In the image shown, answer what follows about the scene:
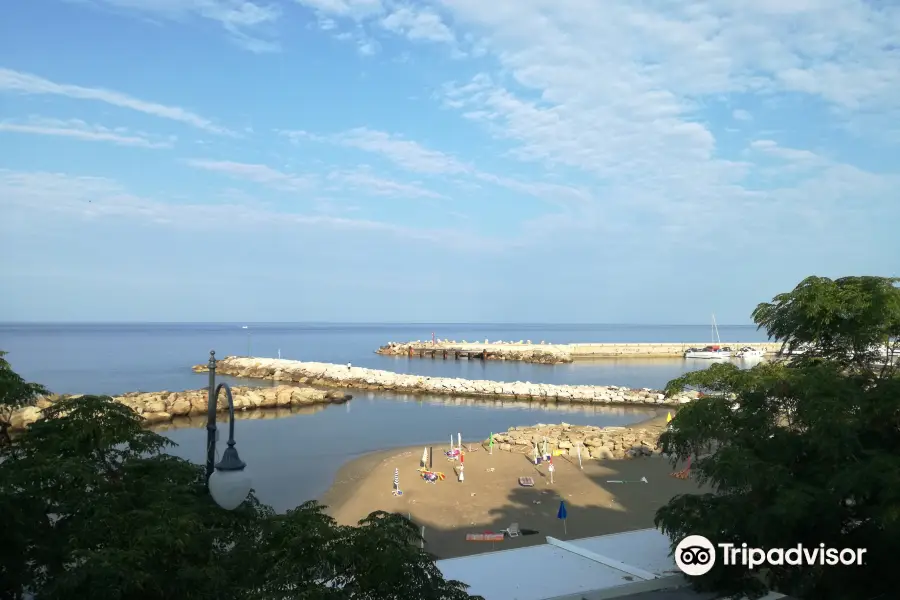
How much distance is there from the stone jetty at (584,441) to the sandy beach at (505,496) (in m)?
0.58

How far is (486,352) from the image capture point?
83.5 meters

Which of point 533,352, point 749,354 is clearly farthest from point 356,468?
point 749,354

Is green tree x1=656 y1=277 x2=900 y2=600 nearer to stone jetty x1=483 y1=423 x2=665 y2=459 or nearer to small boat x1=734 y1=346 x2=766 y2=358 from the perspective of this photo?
stone jetty x1=483 y1=423 x2=665 y2=459

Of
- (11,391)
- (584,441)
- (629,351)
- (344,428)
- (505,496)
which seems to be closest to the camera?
(11,391)

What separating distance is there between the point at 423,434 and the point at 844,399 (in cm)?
2434

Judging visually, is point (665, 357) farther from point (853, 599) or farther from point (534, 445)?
point (853, 599)

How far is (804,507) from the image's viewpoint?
26.5 ft

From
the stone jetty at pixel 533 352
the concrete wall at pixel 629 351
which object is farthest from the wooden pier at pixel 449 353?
Result: the concrete wall at pixel 629 351

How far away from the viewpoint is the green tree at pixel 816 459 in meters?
8.19

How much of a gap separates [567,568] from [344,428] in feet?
80.6

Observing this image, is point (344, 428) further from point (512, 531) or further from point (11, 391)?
point (11, 391)

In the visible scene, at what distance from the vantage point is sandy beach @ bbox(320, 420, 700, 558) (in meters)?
16.0

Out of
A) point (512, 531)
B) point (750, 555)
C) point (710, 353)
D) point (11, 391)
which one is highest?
point (11, 391)

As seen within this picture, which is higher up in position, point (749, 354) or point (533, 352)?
point (749, 354)
